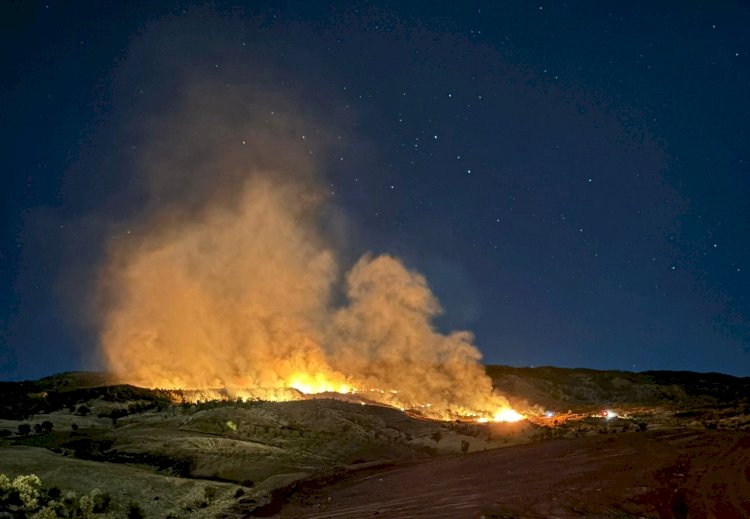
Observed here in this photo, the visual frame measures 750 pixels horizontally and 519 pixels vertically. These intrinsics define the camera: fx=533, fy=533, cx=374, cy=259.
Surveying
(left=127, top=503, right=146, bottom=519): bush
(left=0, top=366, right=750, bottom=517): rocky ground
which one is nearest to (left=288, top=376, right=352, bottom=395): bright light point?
(left=0, top=366, right=750, bottom=517): rocky ground

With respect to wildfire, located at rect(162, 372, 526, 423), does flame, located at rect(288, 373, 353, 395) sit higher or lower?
higher

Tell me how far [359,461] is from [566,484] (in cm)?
1171

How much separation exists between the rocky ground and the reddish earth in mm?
56

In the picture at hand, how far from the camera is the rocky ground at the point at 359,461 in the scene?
1309 centimetres

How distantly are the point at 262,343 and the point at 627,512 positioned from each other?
4408cm

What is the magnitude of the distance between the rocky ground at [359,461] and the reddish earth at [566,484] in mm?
56

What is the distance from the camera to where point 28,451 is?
62.0 ft

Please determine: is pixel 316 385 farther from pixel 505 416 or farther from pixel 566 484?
pixel 566 484

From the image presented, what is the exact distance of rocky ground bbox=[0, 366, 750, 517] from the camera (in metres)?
13.1

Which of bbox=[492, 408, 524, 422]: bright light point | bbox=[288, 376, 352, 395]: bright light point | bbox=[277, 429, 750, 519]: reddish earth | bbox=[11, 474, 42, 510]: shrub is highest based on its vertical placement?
bbox=[288, 376, 352, 395]: bright light point

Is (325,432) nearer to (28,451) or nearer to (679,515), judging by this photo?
(28,451)

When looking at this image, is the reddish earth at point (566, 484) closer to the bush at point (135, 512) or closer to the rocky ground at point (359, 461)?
the rocky ground at point (359, 461)

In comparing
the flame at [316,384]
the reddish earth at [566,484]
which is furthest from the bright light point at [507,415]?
the reddish earth at [566,484]

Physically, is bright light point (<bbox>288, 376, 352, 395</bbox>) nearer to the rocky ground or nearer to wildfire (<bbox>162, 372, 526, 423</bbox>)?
wildfire (<bbox>162, 372, 526, 423</bbox>)
